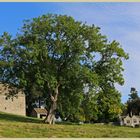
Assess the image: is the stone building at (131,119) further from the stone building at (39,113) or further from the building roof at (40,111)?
Result: the stone building at (39,113)

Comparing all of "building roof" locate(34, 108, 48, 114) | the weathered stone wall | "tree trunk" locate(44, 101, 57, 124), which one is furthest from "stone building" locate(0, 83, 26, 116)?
"building roof" locate(34, 108, 48, 114)

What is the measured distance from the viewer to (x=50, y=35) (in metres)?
53.5

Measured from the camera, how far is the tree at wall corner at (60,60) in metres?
52.1

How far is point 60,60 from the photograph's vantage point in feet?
177

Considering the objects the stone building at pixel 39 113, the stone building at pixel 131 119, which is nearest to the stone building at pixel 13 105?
the stone building at pixel 39 113

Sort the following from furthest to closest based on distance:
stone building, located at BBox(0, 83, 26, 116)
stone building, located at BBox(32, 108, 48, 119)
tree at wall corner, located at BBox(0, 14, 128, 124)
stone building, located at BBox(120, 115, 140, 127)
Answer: stone building, located at BBox(120, 115, 140, 127)
stone building, located at BBox(32, 108, 48, 119)
stone building, located at BBox(0, 83, 26, 116)
tree at wall corner, located at BBox(0, 14, 128, 124)

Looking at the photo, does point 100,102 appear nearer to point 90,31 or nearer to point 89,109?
point 89,109

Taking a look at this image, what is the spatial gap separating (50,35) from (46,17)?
2293mm

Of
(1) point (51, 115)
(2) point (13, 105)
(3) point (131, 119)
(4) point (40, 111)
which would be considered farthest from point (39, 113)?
(1) point (51, 115)

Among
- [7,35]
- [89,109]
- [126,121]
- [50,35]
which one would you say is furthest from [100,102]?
[126,121]

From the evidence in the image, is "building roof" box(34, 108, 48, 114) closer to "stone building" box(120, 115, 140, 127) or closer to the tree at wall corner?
"stone building" box(120, 115, 140, 127)

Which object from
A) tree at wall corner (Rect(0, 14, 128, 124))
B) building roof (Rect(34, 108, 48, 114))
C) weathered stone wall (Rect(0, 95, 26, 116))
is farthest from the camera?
building roof (Rect(34, 108, 48, 114))

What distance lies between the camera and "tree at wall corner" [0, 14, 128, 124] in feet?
171

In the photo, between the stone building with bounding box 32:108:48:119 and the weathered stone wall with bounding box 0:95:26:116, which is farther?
the stone building with bounding box 32:108:48:119
